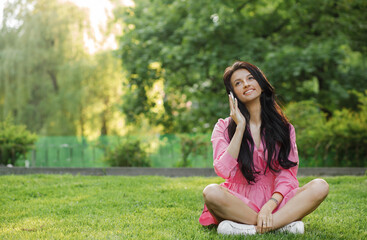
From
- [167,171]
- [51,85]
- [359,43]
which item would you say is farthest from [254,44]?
[51,85]

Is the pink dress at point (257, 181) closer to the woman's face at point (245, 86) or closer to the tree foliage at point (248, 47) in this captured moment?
the woman's face at point (245, 86)

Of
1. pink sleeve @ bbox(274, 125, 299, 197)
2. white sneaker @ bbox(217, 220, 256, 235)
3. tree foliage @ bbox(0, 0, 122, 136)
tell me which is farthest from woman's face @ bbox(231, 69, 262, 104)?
tree foliage @ bbox(0, 0, 122, 136)

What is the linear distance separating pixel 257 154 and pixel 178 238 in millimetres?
1067

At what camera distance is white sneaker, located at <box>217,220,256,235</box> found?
3381mm

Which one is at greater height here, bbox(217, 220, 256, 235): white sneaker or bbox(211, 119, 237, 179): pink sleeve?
bbox(211, 119, 237, 179): pink sleeve

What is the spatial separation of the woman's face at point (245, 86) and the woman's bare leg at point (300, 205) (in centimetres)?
99

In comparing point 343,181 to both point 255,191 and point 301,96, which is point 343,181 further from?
point 301,96

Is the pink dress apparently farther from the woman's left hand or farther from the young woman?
the woman's left hand

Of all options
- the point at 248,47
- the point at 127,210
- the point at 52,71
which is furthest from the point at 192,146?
the point at 52,71

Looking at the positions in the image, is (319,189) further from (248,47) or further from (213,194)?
(248,47)

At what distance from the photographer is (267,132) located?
3.71 meters

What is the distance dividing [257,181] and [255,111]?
0.69 m

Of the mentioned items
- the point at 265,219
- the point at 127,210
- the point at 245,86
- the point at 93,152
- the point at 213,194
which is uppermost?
the point at 245,86

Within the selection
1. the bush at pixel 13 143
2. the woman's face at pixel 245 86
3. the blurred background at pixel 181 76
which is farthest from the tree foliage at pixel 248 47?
the woman's face at pixel 245 86
